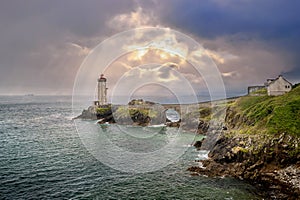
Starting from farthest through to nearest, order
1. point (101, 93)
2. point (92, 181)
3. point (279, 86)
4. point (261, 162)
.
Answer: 1. point (101, 93)
2. point (279, 86)
3. point (261, 162)
4. point (92, 181)

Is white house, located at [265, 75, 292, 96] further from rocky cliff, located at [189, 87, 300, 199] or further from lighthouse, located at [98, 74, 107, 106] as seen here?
lighthouse, located at [98, 74, 107, 106]

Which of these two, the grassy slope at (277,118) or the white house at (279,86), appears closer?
the grassy slope at (277,118)

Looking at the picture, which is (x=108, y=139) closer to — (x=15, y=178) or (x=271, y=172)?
(x=15, y=178)

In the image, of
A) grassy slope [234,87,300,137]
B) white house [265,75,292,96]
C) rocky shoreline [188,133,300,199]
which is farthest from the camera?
white house [265,75,292,96]

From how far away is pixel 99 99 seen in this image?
420 feet

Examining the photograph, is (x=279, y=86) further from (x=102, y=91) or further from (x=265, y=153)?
Result: (x=102, y=91)

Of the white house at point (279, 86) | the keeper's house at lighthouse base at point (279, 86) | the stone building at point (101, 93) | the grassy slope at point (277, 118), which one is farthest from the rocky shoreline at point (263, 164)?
the stone building at point (101, 93)

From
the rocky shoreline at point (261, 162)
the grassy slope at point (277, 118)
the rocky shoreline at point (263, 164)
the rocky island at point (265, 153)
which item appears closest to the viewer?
the rocky shoreline at point (261, 162)

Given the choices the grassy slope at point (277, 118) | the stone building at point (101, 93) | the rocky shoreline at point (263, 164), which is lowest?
the rocky shoreline at point (263, 164)

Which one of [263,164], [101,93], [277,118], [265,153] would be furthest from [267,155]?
[101,93]

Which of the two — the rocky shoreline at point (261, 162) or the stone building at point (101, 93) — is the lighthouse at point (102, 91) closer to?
the stone building at point (101, 93)

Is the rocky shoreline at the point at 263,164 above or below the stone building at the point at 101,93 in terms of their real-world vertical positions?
below

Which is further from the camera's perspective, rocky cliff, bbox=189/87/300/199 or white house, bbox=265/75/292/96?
white house, bbox=265/75/292/96

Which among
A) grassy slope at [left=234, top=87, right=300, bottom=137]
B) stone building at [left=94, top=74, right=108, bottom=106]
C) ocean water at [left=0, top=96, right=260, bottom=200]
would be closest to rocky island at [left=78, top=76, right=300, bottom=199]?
grassy slope at [left=234, top=87, right=300, bottom=137]
